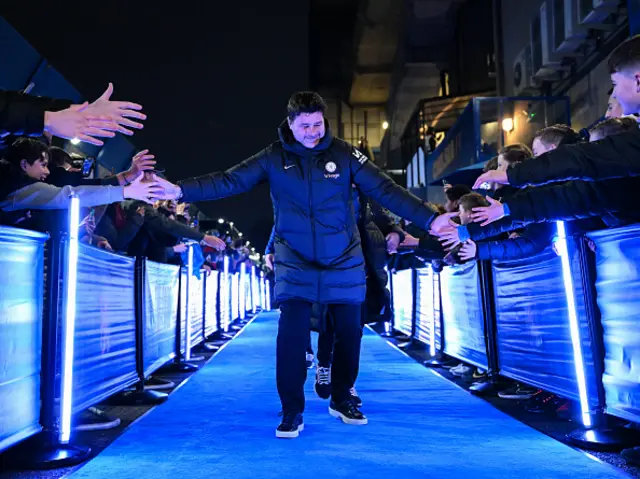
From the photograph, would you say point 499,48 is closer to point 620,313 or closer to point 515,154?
point 515,154

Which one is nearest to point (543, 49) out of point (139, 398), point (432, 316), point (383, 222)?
point (432, 316)

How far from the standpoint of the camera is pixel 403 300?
8.96 metres

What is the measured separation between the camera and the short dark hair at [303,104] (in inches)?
127

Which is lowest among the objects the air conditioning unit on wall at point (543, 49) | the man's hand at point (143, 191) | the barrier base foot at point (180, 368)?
the barrier base foot at point (180, 368)

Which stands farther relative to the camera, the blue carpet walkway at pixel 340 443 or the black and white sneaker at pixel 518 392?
the black and white sneaker at pixel 518 392

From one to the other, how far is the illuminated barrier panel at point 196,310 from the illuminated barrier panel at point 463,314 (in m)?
2.78

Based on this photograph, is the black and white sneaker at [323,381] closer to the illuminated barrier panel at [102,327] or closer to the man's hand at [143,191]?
the illuminated barrier panel at [102,327]

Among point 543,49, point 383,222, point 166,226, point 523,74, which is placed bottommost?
point 383,222

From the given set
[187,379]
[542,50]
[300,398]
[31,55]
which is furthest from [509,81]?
[300,398]

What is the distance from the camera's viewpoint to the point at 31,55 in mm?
9914

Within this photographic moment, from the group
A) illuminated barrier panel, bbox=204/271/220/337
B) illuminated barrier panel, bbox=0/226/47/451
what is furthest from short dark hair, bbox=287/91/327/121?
illuminated barrier panel, bbox=204/271/220/337

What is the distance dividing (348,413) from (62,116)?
208 centimetres

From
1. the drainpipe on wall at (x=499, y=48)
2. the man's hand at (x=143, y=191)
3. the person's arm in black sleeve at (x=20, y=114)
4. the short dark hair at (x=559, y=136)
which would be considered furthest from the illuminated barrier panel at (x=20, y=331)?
the drainpipe on wall at (x=499, y=48)

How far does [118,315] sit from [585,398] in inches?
108
